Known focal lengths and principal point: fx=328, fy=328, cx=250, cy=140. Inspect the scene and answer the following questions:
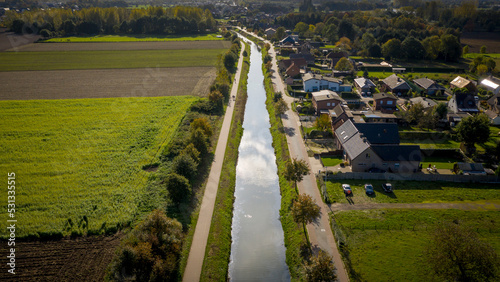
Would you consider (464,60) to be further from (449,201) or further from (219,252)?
(219,252)

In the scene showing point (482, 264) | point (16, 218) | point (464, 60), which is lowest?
point (16, 218)

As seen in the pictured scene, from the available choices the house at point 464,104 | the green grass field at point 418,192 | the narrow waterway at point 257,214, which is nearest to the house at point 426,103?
the house at point 464,104

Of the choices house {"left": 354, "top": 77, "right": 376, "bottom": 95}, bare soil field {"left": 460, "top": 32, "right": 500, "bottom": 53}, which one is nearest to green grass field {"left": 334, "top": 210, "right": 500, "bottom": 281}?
house {"left": 354, "top": 77, "right": 376, "bottom": 95}

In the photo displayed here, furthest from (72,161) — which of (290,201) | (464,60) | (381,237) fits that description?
(464,60)

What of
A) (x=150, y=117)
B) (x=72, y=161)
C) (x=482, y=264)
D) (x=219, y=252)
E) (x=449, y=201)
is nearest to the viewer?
(x=482, y=264)

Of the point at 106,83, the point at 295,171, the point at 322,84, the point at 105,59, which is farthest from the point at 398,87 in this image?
the point at 105,59

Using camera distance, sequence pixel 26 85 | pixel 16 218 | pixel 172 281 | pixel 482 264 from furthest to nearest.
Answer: pixel 26 85
pixel 16 218
pixel 172 281
pixel 482 264
